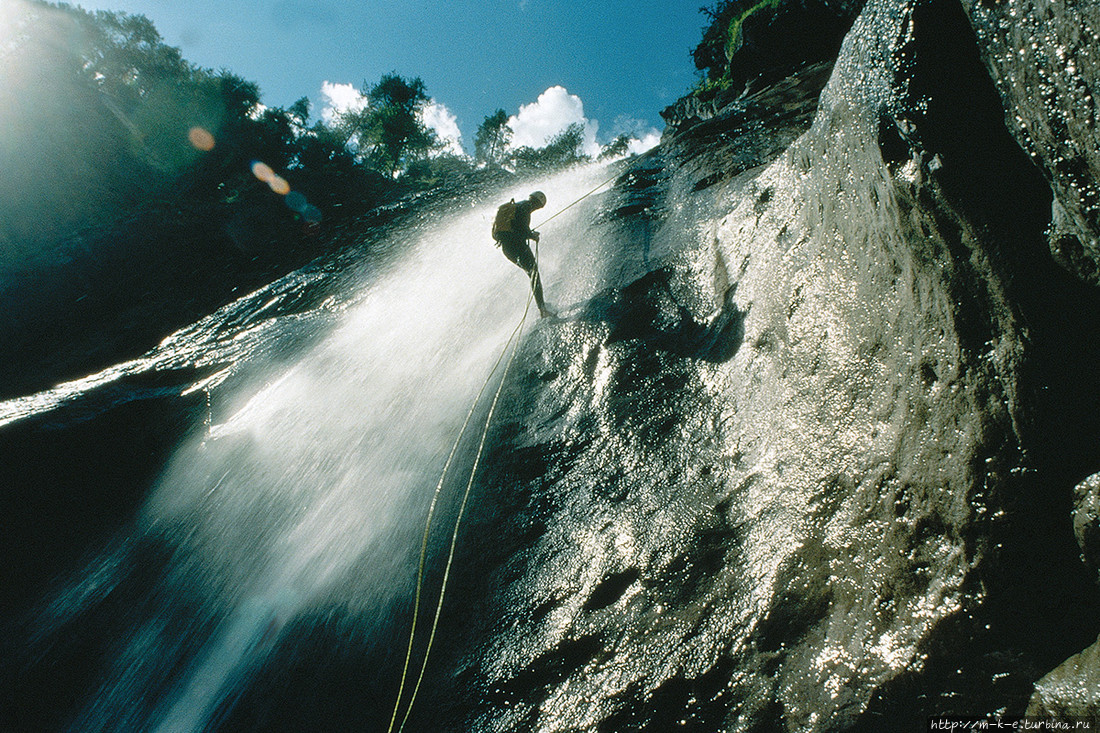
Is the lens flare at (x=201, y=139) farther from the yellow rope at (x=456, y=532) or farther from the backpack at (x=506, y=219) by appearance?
the yellow rope at (x=456, y=532)

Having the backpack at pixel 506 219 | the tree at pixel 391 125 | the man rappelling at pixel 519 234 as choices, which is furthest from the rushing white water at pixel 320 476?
the tree at pixel 391 125

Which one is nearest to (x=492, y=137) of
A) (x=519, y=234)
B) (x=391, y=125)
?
(x=391, y=125)

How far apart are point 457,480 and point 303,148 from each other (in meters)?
36.0

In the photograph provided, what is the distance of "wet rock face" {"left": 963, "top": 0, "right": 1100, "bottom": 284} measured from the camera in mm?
1652

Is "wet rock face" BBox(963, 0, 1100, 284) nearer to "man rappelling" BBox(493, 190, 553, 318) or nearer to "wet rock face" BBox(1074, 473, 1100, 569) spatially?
"wet rock face" BBox(1074, 473, 1100, 569)

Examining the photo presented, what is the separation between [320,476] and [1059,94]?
7.11 m

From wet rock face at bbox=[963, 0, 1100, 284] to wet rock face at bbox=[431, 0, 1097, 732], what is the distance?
25cm

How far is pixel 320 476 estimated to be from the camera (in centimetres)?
593

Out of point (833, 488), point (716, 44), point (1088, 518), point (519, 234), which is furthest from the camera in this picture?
point (716, 44)

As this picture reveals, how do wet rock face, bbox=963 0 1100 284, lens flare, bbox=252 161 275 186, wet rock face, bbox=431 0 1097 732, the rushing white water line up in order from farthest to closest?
lens flare, bbox=252 161 275 186
the rushing white water
wet rock face, bbox=431 0 1097 732
wet rock face, bbox=963 0 1100 284

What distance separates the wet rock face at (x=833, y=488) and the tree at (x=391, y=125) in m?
43.7

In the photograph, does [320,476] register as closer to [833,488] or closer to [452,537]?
[452,537]

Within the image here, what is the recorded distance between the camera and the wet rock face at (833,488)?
2146mm

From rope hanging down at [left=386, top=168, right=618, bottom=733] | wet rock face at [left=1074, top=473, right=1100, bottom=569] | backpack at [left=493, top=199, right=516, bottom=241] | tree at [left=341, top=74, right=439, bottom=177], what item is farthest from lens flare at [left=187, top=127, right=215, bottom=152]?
wet rock face at [left=1074, top=473, right=1100, bottom=569]
